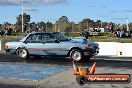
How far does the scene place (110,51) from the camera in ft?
80.9

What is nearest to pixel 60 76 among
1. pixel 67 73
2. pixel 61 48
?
pixel 67 73

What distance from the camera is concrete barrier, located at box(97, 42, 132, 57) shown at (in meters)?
24.1

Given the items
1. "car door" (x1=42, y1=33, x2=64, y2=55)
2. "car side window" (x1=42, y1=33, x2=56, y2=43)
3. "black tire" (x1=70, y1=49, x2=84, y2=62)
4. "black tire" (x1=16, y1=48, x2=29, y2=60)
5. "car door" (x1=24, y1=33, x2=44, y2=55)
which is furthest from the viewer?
"black tire" (x1=16, y1=48, x2=29, y2=60)

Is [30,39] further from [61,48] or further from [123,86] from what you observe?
[123,86]

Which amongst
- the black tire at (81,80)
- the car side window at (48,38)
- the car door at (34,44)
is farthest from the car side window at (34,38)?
the black tire at (81,80)

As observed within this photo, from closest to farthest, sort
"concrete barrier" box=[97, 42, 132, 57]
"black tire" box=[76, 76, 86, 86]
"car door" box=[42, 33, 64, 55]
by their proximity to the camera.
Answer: "black tire" box=[76, 76, 86, 86] → "car door" box=[42, 33, 64, 55] → "concrete barrier" box=[97, 42, 132, 57]

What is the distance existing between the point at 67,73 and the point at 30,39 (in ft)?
22.4

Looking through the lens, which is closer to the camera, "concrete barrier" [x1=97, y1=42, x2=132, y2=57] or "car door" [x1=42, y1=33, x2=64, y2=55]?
"car door" [x1=42, y1=33, x2=64, y2=55]

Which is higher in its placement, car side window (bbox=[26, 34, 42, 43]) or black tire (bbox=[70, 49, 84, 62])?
car side window (bbox=[26, 34, 42, 43])

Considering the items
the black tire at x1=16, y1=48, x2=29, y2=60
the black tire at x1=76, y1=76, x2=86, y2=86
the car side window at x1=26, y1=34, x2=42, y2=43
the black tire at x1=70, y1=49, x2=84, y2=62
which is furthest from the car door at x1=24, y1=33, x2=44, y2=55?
the black tire at x1=76, y1=76, x2=86, y2=86

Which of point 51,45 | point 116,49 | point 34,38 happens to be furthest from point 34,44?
point 116,49

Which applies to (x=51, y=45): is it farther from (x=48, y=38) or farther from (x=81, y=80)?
(x=81, y=80)

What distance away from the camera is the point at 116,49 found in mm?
24438

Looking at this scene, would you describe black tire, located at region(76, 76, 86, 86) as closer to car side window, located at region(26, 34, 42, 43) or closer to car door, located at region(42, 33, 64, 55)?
car door, located at region(42, 33, 64, 55)
